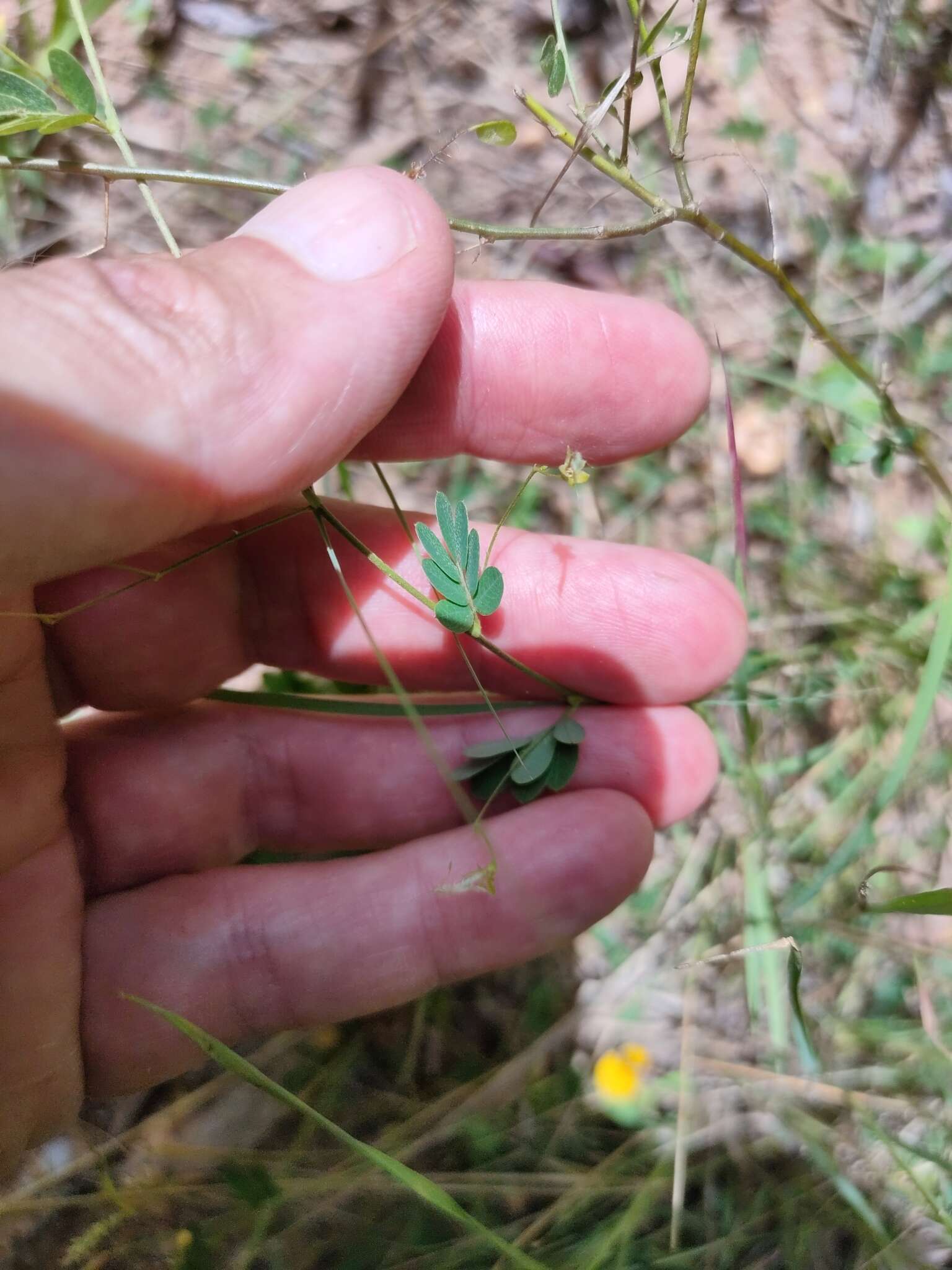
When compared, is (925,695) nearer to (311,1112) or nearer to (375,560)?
(375,560)

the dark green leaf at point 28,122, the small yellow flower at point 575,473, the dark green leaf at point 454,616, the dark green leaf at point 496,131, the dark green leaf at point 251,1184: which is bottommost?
the dark green leaf at point 251,1184

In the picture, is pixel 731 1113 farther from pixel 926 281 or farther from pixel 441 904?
pixel 926 281

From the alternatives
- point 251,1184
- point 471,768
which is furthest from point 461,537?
point 251,1184

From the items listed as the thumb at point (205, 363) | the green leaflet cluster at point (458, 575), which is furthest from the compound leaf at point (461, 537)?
the thumb at point (205, 363)

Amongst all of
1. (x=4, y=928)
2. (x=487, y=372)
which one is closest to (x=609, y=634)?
(x=487, y=372)

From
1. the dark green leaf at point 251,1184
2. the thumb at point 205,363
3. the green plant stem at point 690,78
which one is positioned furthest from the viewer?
the dark green leaf at point 251,1184

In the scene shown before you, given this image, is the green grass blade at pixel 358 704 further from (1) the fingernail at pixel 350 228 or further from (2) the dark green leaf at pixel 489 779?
(1) the fingernail at pixel 350 228

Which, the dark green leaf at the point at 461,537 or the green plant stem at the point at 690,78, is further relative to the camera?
the dark green leaf at the point at 461,537

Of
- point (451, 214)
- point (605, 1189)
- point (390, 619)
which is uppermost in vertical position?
point (451, 214)
